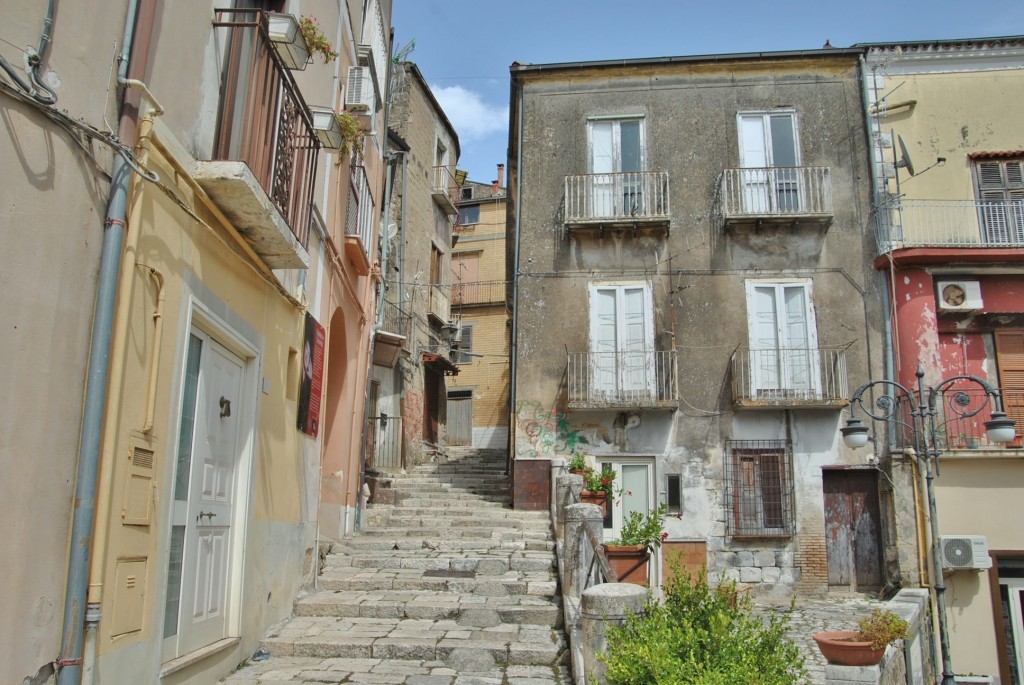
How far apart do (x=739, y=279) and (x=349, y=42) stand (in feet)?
27.8

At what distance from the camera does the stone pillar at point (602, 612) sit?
5613 mm

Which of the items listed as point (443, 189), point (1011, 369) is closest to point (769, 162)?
point (1011, 369)

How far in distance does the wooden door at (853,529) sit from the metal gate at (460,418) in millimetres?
14642

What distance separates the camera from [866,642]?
6773mm

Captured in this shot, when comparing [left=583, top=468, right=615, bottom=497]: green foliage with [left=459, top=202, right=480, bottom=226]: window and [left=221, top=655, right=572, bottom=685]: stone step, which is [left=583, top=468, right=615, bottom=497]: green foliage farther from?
[left=459, top=202, right=480, bottom=226]: window

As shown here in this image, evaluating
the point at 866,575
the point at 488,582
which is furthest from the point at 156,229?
the point at 866,575

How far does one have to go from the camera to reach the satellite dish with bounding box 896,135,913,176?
15.9 m

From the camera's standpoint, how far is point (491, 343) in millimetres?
29734

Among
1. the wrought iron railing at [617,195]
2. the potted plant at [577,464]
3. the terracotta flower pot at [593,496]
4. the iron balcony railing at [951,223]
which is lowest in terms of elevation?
the terracotta flower pot at [593,496]

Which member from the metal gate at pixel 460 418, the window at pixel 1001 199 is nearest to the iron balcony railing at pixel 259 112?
the window at pixel 1001 199

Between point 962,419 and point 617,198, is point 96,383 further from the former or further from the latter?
point 962,419

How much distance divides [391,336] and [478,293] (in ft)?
52.1

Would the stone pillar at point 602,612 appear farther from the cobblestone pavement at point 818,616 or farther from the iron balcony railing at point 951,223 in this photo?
the iron balcony railing at point 951,223

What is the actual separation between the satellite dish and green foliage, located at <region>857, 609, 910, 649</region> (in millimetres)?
11281
